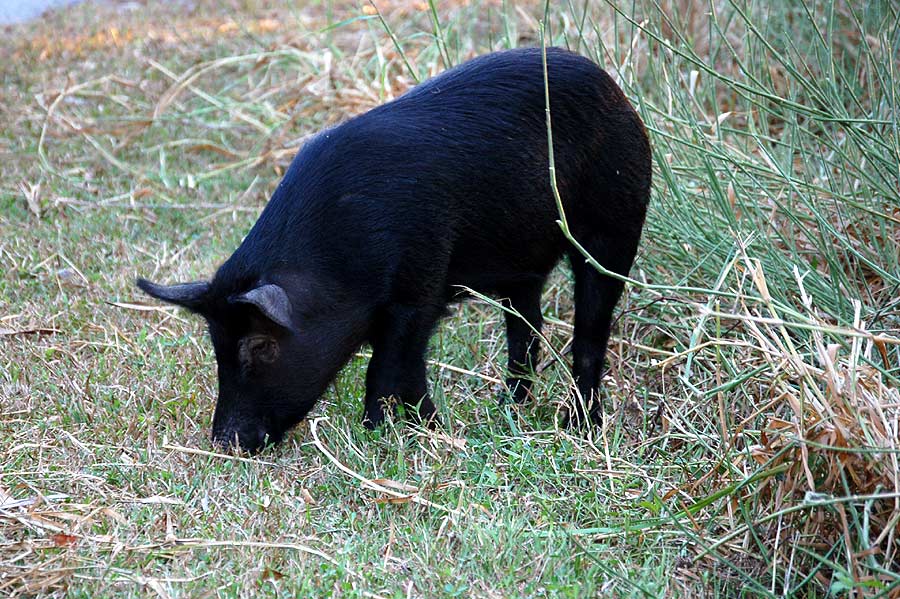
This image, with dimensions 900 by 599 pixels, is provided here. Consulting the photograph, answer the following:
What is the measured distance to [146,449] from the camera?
4.10m

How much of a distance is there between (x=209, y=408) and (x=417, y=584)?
5.25 feet

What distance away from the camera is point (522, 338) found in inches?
191

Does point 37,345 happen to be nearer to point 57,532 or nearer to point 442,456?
point 57,532

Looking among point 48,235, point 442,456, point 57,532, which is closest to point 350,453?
point 442,456

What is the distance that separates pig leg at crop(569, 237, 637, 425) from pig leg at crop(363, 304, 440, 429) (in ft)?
2.27

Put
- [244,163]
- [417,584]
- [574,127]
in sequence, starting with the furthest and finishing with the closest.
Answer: [244,163], [574,127], [417,584]

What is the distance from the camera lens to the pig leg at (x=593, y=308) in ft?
14.8

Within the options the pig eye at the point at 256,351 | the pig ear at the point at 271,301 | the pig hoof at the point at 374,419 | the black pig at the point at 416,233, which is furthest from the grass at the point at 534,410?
the pig ear at the point at 271,301

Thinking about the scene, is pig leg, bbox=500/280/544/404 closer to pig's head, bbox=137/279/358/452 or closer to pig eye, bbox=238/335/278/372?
pig's head, bbox=137/279/358/452

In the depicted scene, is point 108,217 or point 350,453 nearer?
point 350,453

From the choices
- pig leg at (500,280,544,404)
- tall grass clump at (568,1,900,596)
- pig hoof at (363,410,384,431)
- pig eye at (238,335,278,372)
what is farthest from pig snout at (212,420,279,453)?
tall grass clump at (568,1,900,596)

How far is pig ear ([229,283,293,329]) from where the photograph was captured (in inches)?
148

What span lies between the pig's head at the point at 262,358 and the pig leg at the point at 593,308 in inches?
40.2

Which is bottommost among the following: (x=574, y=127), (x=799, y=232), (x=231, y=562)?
(x=799, y=232)
